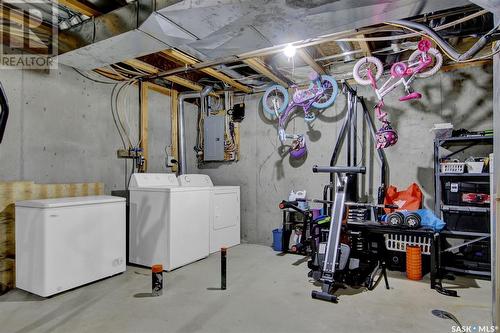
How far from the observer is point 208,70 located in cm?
374

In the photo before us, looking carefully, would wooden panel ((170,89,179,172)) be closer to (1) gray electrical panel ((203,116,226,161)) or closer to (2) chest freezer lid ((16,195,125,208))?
(1) gray electrical panel ((203,116,226,161))

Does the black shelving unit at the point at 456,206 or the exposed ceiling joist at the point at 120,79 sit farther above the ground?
the exposed ceiling joist at the point at 120,79

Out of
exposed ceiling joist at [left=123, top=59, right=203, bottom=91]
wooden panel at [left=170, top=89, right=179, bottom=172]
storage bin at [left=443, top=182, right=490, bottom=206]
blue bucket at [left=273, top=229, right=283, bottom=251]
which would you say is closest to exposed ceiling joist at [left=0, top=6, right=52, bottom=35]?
exposed ceiling joist at [left=123, top=59, right=203, bottom=91]

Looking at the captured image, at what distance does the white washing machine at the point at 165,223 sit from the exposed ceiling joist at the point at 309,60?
2023 mm

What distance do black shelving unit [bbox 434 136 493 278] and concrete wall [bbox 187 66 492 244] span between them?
0.22 meters

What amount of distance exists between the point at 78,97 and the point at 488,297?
15.5ft

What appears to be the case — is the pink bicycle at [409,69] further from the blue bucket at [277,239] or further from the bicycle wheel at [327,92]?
the blue bucket at [277,239]

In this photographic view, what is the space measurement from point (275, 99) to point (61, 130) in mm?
2837

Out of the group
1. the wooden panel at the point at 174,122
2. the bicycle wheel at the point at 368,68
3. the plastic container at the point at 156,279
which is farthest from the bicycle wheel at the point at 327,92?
the plastic container at the point at 156,279

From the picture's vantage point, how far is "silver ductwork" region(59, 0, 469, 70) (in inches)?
79.6

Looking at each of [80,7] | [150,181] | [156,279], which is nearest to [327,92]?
[150,181]

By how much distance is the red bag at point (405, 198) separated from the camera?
3473 millimetres

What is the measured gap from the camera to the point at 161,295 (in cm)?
260

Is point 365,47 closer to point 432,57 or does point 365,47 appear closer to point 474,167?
point 432,57
